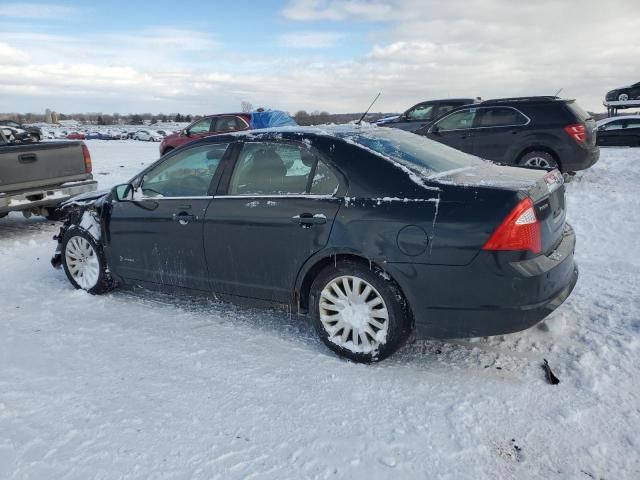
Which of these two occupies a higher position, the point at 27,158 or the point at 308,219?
the point at 27,158

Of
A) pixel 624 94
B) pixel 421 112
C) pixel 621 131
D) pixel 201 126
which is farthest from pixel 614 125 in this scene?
pixel 624 94

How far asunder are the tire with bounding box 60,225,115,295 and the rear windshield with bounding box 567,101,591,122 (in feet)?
26.6

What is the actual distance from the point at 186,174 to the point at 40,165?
13.9ft

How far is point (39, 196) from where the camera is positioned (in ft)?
24.7

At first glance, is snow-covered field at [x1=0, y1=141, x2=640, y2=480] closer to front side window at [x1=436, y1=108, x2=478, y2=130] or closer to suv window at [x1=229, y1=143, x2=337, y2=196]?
suv window at [x1=229, y1=143, x2=337, y2=196]

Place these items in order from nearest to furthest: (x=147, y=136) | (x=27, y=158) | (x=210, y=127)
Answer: (x=27, y=158), (x=210, y=127), (x=147, y=136)

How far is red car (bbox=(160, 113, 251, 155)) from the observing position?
1477 centimetres

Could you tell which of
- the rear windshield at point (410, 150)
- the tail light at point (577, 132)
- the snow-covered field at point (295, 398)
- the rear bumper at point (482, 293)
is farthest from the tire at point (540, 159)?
the rear bumper at point (482, 293)

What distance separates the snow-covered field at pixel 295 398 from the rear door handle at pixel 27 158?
3.33m

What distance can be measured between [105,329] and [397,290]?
241cm

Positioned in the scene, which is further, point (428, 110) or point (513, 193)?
point (428, 110)

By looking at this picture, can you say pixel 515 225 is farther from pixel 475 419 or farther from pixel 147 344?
pixel 147 344

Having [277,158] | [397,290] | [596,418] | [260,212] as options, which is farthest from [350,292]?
[596,418]

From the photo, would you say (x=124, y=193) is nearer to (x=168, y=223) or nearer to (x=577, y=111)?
(x=168, y=223)
